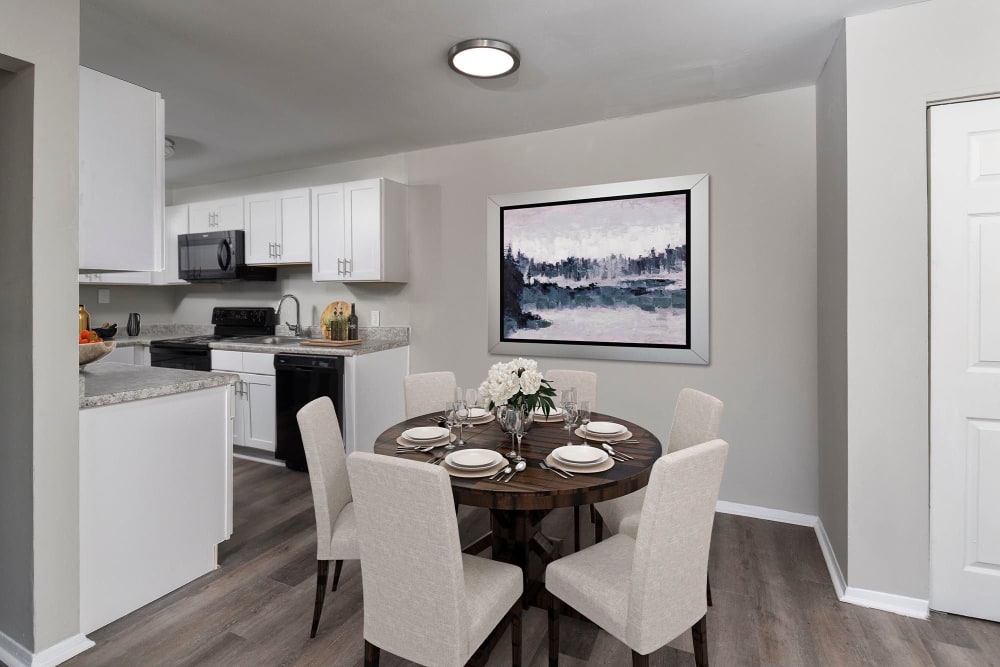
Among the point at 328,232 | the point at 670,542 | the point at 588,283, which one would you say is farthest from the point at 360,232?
the point at 670,542

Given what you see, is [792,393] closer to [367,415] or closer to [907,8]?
[907,8]

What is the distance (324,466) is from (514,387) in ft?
2.61

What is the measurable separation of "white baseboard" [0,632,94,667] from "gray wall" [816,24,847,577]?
3.15m

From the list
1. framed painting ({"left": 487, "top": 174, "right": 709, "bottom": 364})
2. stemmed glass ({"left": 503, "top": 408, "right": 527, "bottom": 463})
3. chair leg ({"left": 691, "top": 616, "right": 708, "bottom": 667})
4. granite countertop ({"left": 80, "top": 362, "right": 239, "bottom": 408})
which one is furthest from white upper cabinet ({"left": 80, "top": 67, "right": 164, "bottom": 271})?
chair leg ({"left": 691, "top": 616, "right": 708, "bottom": 667})

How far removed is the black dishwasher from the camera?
3807 millimetres

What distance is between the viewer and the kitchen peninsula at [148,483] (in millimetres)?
2039

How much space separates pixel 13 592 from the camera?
1895mm

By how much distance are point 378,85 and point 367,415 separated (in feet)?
7.46

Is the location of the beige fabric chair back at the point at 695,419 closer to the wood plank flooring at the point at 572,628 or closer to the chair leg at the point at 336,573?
the wood plank flooring at the point at 572,628

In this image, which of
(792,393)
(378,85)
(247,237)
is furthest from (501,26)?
(247,237)

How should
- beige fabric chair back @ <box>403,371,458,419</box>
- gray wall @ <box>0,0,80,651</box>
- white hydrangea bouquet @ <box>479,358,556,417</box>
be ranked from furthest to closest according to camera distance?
beige fabric chair back @ <box>403,371,458,419</box> → white hydrangea bouquet @ <box>479,358,556,417</box> → gray wall @ <box>0,0,80,651</box>

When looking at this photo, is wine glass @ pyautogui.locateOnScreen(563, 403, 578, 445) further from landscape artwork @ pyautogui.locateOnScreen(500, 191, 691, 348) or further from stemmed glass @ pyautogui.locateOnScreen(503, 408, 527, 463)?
landscape artwork @ pyautogui.locateOnScreen(500, 191, 691, 348)

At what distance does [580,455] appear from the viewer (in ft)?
6.12

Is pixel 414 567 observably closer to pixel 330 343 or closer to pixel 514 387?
pixel 514 387
